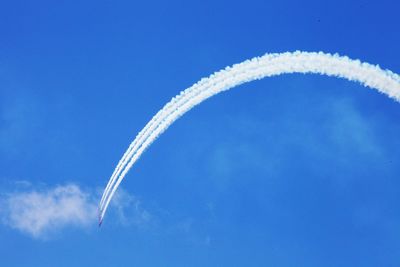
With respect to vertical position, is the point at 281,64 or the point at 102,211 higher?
the point at 281,64

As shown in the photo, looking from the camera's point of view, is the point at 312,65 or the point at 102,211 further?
the point at 102,211

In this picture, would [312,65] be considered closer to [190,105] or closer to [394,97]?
[394,97]

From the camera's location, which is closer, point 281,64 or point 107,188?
point 281,64

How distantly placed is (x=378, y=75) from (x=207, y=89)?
968 centimetres

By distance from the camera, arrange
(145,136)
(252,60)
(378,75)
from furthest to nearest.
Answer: (145,136) < (252,60) < (378,75)

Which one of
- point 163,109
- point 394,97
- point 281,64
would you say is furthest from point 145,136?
point 394,97

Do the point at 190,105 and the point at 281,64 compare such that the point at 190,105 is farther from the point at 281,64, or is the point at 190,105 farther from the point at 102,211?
the point at 102,211

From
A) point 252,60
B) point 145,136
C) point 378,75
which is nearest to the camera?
point 378,75

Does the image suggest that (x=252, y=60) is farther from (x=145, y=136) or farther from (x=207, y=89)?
(x=145, y=136)

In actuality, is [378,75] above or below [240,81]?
below

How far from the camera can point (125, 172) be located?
3475cm

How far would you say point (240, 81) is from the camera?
3178 cm

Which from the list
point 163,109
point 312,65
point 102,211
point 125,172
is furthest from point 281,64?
point 102,211

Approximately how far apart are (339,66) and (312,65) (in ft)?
4.81
